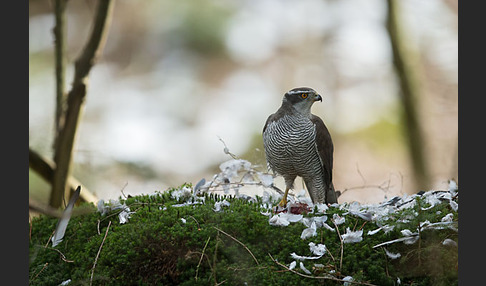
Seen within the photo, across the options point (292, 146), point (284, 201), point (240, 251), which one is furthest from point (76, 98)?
point (240, 251)

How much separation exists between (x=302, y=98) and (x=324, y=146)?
0.34 m

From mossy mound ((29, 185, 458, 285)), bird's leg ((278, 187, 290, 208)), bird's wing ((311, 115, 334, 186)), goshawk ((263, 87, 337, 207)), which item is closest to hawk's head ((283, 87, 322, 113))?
goshawk ((263, 87, 337, 207))

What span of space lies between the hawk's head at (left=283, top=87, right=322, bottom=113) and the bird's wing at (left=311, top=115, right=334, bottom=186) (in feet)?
0.37

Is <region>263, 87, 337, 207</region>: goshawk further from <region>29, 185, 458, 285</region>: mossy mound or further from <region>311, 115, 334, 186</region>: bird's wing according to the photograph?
<region>29, 185, 458, 285</region>: mossy mound

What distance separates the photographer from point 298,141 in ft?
9.43

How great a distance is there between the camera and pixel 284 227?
7.32 ft

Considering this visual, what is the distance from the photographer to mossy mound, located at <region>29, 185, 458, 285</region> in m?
1.99

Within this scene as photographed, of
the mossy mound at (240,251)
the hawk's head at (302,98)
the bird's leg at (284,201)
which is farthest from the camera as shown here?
the hawk's head at (302,98)

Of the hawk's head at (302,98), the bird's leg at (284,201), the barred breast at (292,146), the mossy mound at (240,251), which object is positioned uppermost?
the hawk's head at (302,98)

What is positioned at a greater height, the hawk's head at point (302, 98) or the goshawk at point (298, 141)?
the hawk's head at point (302, 98)

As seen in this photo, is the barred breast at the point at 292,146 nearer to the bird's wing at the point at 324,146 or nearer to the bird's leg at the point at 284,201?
the bird's wing at the point at 324,146

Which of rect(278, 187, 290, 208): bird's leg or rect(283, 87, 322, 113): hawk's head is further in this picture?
rect(283, 87, 322, 113): hawk's head

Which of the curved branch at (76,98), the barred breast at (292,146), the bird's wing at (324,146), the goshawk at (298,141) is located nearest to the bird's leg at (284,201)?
the goshawk at (298,141)

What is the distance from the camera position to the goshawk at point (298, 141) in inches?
113
